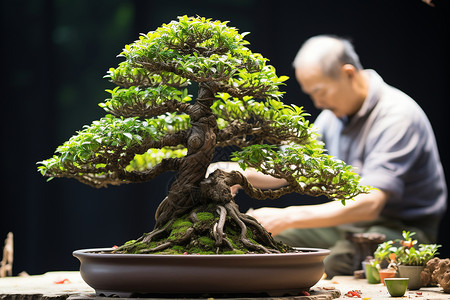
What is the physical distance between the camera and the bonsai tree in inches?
79.1

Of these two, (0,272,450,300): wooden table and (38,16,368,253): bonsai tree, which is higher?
(38,16,368,253): bonsai tree

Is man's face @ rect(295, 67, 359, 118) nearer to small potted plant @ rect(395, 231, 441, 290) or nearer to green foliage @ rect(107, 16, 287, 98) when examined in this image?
small potted plant @ rect(395, 231, 441, 290)

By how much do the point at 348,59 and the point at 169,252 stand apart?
306 cm

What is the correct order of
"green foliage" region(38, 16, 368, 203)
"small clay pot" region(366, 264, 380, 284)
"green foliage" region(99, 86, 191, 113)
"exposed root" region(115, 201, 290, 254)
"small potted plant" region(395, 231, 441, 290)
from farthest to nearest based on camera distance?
"small clay pot" region(366, 264, 380, 284), "small potted plant" region(395, 231, 441, 290), "green foliage" region(99, 86, 191, 113), "green foliage" region(38, 16, 368, 203), "exposed root" region(115, 201, 290, 254)

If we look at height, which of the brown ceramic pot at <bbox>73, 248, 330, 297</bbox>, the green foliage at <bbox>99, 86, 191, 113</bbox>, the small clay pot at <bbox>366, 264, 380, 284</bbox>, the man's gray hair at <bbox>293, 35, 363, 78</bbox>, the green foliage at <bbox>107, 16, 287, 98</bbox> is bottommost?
the small clay pot at <bbox>366, 264, 380, 284</bbox>

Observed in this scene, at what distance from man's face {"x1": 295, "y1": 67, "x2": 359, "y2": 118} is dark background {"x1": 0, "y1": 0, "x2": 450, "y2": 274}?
45 centimetres

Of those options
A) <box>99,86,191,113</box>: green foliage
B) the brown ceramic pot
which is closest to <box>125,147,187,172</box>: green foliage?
<box>99,86,191,113</box>: green foliage

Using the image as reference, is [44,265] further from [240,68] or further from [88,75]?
[240,68]

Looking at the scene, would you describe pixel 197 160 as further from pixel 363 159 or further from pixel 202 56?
pixel 363 159

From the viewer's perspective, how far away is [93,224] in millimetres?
4613

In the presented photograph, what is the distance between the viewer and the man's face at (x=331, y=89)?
174 inches

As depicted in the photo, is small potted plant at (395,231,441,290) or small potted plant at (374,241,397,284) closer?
small potted plant at (395,231,441,290)

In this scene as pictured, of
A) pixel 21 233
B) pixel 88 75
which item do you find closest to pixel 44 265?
pixel 21 233

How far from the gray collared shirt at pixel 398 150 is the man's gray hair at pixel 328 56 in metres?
0.26
